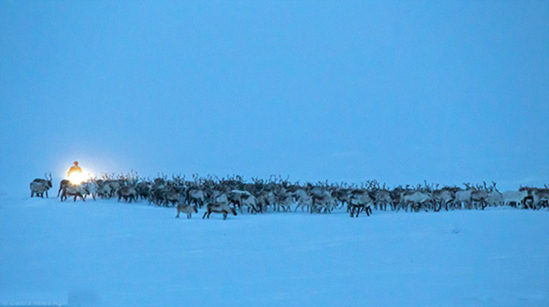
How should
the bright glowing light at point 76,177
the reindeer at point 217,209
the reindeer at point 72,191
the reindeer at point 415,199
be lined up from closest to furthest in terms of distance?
the reindeer at point 217,209
the reindeer at point 415,199
the reindeer at point 72,191
the bright glowing light at point 76,177

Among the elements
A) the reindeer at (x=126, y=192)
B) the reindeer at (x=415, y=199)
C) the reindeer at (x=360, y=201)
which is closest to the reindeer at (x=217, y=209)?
the reindeer at (x=360, y=201)

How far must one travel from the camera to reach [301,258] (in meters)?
7.68

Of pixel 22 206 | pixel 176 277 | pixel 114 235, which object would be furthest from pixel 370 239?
pixel 22 206

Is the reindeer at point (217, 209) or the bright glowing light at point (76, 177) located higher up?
the bright glowing light at point (76, 177)

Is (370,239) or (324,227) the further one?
(324,227)

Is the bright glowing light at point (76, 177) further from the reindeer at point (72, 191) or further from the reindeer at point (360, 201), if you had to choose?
the reindeer at point (360, 201)

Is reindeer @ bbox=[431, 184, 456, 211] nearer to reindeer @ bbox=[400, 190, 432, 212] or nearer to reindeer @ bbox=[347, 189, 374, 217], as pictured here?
reindeer @ bbox=[400, 190, 432, 212]

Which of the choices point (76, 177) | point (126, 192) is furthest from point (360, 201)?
point (76, 177)

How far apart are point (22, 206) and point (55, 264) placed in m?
8.25

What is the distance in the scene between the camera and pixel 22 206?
1432 cm

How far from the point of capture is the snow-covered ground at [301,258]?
5.75 metres

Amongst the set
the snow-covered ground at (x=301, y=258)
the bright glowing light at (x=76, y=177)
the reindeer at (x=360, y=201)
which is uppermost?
the bright glowing light at (x=76, y=177)

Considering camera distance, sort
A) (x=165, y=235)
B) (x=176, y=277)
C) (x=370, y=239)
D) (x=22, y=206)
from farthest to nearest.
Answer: (x=22, y=206), (x=165, y=235), (x=370, y=239), (x=176, y=277)

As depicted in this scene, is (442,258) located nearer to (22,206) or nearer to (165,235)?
(165,235)
